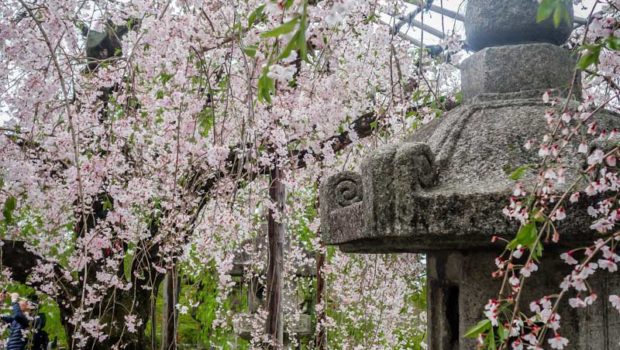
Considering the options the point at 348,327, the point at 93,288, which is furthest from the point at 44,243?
the point at 348,327

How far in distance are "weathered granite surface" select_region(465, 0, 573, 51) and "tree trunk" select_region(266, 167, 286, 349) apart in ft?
12.3

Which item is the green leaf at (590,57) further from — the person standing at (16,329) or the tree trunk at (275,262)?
the person standing at (16,329)

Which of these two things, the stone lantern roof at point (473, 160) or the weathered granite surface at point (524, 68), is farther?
the weathered granite surface at point (524, 68)

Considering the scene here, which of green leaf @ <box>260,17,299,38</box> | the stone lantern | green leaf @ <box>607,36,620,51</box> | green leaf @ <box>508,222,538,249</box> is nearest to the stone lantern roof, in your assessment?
the stone lantern

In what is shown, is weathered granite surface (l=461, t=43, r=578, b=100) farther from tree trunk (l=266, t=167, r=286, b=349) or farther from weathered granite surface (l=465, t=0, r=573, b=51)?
tree trunk (l=266, t=167, r=286, b=349)

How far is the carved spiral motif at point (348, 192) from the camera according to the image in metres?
2.38

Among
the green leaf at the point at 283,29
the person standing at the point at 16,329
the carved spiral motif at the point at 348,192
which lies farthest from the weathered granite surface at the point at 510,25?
the person standing at the point at 16,329

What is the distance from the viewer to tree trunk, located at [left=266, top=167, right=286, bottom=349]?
6270 mm

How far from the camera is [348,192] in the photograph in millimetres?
2395

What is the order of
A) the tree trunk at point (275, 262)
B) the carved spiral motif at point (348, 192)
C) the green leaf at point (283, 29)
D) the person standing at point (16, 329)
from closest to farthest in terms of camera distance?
the green leaf at point (283, 29), the carved spiral motif at point (348, 192), the tree trunk at point (275, 262), the person standing at point (16, 329)

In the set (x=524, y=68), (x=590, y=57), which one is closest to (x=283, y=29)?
(x=590, y=57)

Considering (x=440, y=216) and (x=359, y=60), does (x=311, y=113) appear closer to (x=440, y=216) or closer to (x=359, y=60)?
(x=359, y=60)

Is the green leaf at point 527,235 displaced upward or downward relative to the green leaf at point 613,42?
downward

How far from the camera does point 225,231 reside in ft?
17.4
